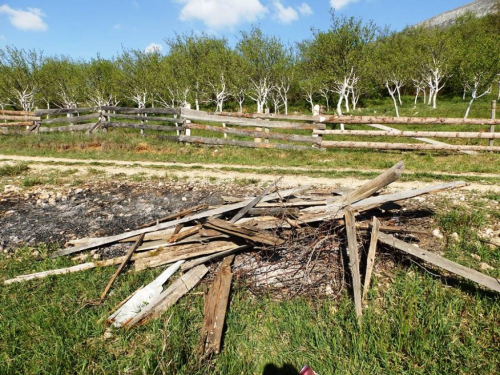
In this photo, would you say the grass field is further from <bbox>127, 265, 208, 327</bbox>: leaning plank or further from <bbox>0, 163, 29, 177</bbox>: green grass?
<bbox>0, 163, 29, 177</bbox>: green grass

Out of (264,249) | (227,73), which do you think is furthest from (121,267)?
(227,73)

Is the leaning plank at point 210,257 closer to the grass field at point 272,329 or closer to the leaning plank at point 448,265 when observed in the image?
the grass field at point 272,329

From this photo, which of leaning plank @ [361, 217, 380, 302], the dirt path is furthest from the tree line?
leaning plank @ [361, 217, 380, 302]

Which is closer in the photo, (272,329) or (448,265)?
(272,329)

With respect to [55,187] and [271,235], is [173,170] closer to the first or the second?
[55,187]

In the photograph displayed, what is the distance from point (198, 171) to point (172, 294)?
585cm

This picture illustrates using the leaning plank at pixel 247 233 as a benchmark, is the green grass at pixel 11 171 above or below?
Answer: above

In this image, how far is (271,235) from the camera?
3676 mm

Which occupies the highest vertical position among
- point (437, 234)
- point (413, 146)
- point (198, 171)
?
point (413, 146)

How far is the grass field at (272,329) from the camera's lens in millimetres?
2420

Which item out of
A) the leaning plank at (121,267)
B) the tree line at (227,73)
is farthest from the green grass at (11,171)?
the tree line at (227,73)

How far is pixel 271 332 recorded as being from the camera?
9.16ft

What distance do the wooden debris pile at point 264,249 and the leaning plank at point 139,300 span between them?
10 mm

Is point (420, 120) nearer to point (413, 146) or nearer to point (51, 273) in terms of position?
point (413, 146)
